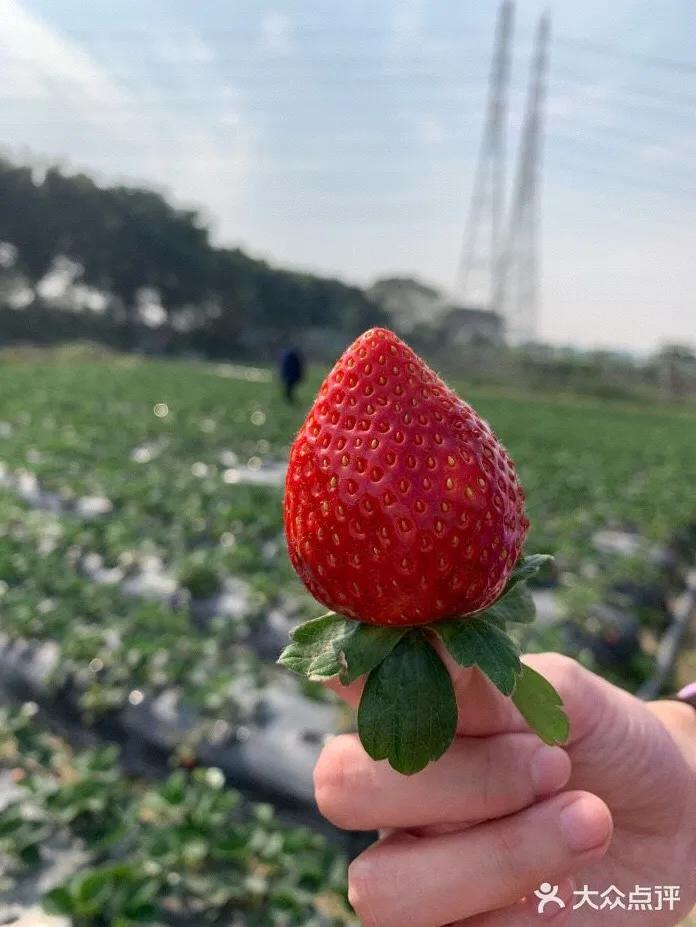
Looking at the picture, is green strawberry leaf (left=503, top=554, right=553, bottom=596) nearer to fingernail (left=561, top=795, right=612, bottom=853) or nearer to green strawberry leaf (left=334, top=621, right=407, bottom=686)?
green strawberry leaf (left=334, top=621, right=407, bottom=686)

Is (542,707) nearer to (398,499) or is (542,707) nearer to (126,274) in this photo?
(398,499)

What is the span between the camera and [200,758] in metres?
2.65

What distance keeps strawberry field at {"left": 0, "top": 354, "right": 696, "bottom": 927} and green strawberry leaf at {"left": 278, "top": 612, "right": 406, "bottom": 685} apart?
144 centimetres

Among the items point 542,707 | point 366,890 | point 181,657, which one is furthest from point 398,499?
point 181,657

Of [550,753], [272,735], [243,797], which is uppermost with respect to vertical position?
[550,753]

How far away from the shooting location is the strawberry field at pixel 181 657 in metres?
2.08

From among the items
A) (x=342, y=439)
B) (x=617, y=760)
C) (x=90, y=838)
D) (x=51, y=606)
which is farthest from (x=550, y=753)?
(x=51, y=606)

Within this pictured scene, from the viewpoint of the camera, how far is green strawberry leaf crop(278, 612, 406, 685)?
2.55 ft

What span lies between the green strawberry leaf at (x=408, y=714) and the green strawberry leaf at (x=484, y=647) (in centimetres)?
4

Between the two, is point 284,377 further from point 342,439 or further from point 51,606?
point 342,439

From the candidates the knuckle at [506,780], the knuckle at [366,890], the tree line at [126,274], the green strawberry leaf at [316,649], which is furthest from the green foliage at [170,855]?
the tree line at [126,274]

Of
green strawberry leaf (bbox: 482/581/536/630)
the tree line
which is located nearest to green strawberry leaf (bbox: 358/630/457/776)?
green strawberry leaf (bbox: 482/581/536/630)

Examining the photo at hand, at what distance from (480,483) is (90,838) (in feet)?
6.17

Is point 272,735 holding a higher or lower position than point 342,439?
lower
